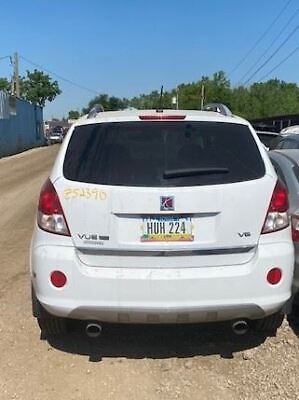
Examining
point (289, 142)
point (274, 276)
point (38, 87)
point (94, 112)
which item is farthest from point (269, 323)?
point (38, 87)

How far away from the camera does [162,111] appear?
4223 millimetres

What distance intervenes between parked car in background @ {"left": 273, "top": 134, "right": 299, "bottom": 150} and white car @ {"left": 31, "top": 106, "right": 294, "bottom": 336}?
13.0 feet

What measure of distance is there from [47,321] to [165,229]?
1242mm

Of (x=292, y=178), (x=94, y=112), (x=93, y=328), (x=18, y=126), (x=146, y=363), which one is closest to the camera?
(x=93, y=328)

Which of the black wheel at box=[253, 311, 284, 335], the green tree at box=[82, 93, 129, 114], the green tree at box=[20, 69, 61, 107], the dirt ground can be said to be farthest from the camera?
the green tree at box=[20, 69, 61, 107]

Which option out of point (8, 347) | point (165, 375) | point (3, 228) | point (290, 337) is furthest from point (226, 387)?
point (3, 228)

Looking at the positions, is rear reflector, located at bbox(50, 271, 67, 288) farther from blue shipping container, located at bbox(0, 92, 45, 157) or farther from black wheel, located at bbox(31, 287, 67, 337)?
blue shipping container, located at bbox(0, 92, 45, 157)

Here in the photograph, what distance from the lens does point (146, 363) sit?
157 inches

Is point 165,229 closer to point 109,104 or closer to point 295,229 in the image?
point 295,229

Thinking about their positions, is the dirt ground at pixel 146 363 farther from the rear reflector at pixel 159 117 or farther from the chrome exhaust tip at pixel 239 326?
the rear reflector at pixel 159 117

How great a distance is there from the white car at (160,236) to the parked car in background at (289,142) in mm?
3971

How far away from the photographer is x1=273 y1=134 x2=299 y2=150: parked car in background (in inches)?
301

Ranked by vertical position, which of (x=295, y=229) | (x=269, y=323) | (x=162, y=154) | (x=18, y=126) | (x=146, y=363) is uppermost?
(x=162, y=154)

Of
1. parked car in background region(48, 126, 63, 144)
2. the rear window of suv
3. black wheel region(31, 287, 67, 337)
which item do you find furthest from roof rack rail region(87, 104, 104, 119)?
parked car in background region(48, 126, 63, 144)
